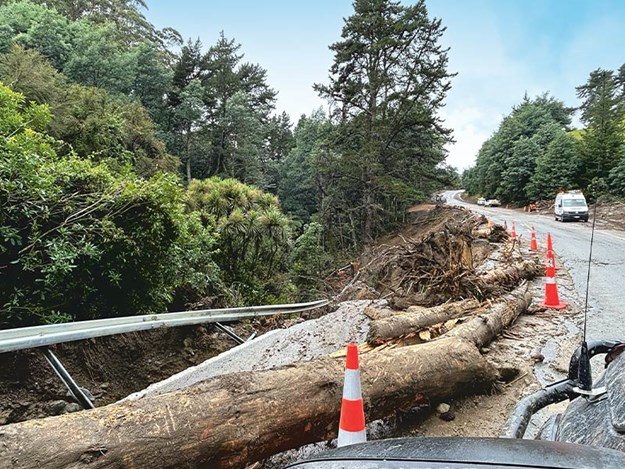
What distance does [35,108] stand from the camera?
9016 mm

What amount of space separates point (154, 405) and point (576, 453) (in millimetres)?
1922

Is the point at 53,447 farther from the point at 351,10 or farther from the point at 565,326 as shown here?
the point at 351,10

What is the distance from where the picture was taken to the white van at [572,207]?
20.2 metres

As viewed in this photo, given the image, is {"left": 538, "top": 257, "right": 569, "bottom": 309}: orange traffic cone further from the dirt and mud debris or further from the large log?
the large log

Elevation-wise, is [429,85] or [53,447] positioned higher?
[429,85]

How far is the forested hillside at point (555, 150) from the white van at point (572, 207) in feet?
5.11

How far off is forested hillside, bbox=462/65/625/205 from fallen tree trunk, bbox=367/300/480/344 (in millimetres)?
16174

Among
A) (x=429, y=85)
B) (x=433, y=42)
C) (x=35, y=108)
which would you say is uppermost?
(x=433, y=42)

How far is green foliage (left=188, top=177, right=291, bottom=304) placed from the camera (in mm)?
11852

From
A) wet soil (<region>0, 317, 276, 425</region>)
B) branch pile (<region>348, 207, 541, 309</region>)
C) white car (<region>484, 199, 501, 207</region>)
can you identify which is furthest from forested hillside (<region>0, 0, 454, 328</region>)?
white car (<region>484, 199, 501, 207</region>)

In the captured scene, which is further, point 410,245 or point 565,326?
point 410,245

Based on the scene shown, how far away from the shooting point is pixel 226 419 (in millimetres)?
2047

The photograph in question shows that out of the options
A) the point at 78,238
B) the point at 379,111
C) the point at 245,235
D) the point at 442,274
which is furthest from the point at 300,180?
the point at 78,238

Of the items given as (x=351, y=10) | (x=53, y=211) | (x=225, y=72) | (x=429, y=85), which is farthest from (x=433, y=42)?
(x=53, y=211)
